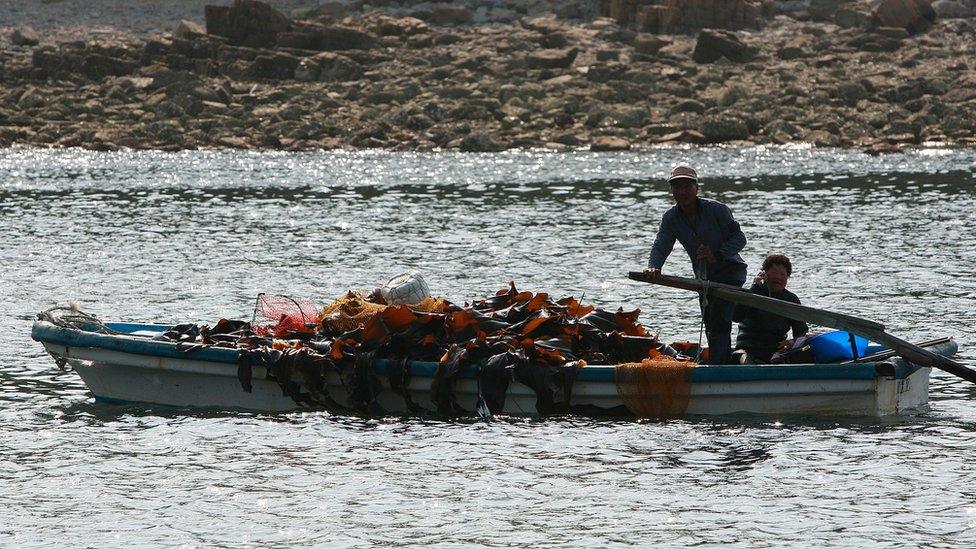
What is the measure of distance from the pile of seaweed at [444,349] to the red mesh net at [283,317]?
270 mm

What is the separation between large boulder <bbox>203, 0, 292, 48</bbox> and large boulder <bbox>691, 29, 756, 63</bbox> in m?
18.3

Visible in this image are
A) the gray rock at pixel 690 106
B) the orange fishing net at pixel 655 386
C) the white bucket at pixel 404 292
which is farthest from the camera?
the gray rock at pixel 690 106

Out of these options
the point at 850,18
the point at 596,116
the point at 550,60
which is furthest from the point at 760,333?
the point at 850,18

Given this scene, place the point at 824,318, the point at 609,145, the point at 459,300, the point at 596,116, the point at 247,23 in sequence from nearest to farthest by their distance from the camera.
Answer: the point at 824,318, the point at 459,300, the point at 609,145, the point at 596,116, the point at 247,23

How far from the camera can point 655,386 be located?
1491 centimetres

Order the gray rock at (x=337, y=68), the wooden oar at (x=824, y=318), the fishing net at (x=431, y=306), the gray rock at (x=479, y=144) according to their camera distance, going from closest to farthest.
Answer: the wooden oar at (x=824, y=318) → the fishing net at (x=431, y=306) → the gray rock at (x=479, y=144) → the gray rock at (x=337, y=68)

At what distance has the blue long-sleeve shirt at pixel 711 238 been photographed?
15000 mm

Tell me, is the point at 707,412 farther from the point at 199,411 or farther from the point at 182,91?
the point at 182,91

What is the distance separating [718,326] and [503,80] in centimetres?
4590

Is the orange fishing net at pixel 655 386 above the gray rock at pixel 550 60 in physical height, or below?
below

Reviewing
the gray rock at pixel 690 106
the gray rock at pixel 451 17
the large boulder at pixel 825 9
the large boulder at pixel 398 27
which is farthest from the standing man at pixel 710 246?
the large boulder at pixel 825 9

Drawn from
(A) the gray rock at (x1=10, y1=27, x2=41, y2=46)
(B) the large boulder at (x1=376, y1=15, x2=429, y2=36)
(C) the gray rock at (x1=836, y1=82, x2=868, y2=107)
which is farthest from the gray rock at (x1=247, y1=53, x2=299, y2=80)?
(C) the gray rock at (x1=836, y1=82, x2=868, y2=107)

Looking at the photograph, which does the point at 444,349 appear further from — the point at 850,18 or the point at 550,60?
the point at 850,18

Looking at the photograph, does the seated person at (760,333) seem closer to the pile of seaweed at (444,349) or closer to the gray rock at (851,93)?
the pile of seaweed at (444,349)
